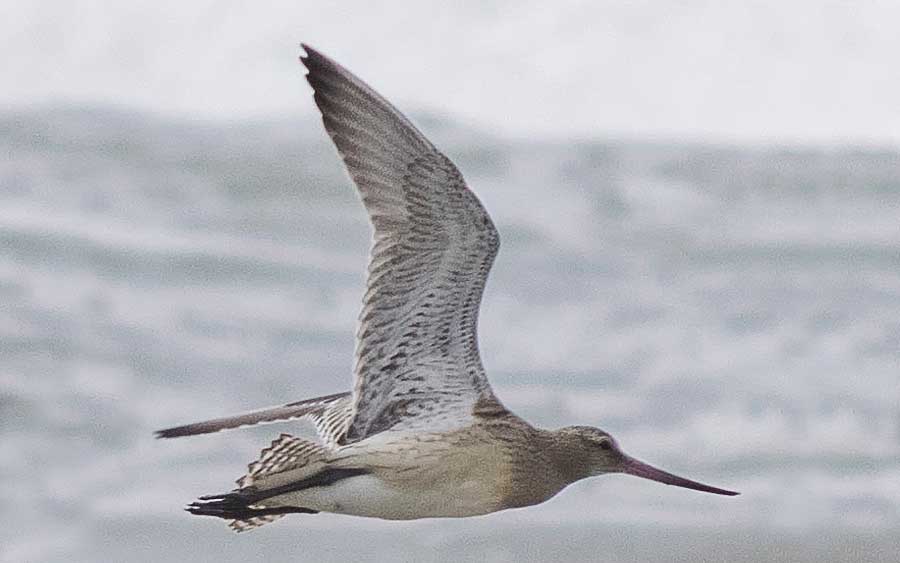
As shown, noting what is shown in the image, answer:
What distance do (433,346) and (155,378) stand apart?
5339mm

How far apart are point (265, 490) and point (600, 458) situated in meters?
0.84

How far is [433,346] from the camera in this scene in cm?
479

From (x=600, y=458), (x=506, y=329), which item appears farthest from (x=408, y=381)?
(x=506, y=329)

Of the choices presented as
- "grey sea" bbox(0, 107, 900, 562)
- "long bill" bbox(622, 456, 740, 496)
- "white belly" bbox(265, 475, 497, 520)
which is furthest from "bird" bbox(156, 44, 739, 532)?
"grey sea" bbox(0, 107, 900, 562)

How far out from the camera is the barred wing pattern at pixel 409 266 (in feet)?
15.2

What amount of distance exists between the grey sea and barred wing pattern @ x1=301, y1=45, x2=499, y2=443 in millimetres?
3240

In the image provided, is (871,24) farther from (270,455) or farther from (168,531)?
(270,455)

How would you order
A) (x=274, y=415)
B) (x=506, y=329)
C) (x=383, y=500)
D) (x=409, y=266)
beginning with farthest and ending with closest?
(x=506, y=329)
(x=274, y=415)
(x=409, y=266)
(x=383, y=500)

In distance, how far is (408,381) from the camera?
189 inches

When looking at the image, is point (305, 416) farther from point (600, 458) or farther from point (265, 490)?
point (600, 458)

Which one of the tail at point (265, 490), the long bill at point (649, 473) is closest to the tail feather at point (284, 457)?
the tail at point (265, 490)

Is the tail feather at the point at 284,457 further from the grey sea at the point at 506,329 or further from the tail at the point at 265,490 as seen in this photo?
the grey sea at the point at 506,329

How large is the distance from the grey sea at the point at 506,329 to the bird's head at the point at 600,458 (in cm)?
293

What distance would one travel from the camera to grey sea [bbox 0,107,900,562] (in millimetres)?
8359
